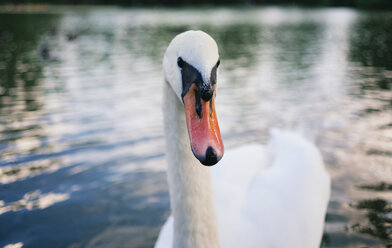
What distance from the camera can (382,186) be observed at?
4.66m

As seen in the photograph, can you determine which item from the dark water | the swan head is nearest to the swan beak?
the swan head

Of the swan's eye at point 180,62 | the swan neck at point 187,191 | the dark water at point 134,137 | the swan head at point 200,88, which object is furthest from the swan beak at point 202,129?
the dark water at point 134,137

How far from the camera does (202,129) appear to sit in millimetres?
1865

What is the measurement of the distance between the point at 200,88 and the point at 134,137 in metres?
4.91

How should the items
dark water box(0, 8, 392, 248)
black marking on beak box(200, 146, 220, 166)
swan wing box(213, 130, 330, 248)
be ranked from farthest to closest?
dark water box(0, 8, 392, 248) → swan wing box(213, 130, 330, 248) → black marking on beak box(200, 146, 220, 166)

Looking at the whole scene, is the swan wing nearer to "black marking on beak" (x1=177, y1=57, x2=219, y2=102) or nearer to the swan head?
the swan head

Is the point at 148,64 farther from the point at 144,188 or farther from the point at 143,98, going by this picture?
the point at 144,188

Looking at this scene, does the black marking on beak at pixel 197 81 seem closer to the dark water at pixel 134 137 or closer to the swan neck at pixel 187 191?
the swan neck at pixel 187 191

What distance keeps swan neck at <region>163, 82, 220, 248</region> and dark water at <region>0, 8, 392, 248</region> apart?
5.11 feet

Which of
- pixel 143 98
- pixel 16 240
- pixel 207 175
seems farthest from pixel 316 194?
pixel 143 98

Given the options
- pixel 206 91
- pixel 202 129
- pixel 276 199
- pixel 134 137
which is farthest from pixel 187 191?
pixel 134 137

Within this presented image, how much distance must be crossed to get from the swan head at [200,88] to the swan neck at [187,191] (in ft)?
1.19

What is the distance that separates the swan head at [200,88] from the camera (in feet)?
5.97

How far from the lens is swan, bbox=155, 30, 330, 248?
1891 mm
